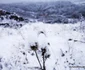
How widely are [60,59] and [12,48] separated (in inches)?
107

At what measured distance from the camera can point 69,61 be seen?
21.6 ft

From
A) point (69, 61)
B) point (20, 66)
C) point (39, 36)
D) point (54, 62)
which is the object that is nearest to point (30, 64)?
point (20, 66)

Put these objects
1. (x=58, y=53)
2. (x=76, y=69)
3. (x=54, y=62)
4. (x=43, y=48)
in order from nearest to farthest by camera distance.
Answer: (x=43, y=48), (x=76, y=69), (x=54, y=62), (x=58, y=53)

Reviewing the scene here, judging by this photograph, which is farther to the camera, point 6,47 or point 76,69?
point 6,47

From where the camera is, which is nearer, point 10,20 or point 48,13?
point 10,20

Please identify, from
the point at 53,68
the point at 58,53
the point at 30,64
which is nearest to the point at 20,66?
the point at 30,64

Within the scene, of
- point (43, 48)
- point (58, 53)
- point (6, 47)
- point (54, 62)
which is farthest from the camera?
point (6, 47)

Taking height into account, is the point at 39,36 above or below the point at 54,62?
above

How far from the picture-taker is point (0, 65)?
5938 mm

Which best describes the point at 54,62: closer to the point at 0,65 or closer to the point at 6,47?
the point at 0,65

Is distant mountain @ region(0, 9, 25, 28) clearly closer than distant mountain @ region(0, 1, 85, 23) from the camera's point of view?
Yes

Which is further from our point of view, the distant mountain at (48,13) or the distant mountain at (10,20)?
the distant mountain at (48,13)

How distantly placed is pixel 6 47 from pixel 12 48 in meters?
0.44

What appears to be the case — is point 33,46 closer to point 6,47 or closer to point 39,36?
point 39,36
